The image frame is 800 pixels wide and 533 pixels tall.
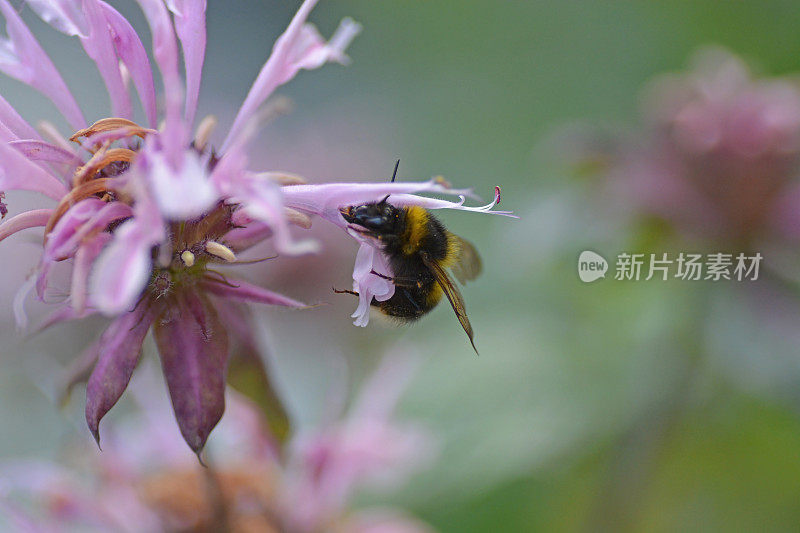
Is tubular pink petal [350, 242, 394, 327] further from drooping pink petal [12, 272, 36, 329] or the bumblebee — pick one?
drooping pink petal [12, 272, 36, 329]

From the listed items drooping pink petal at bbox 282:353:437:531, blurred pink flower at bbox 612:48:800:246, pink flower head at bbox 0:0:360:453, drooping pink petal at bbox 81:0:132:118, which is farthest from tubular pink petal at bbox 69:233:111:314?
blurred pink flower at bbox 612:48:800:246

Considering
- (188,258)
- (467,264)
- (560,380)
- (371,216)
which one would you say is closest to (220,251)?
(188,258)

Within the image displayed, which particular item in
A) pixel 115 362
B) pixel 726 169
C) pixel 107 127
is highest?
pixel 726 169

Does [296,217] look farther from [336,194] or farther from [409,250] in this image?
[409,250]

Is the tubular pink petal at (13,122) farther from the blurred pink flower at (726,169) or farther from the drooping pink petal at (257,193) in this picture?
the blurred pink flower at (726,169)

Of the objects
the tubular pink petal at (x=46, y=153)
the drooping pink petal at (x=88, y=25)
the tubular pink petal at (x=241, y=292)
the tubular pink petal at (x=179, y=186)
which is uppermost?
the drooping pink petal at (x=88, y=25)

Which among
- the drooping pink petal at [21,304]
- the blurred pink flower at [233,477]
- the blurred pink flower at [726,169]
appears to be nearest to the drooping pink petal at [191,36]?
the drooping pink petal at [21,304]
